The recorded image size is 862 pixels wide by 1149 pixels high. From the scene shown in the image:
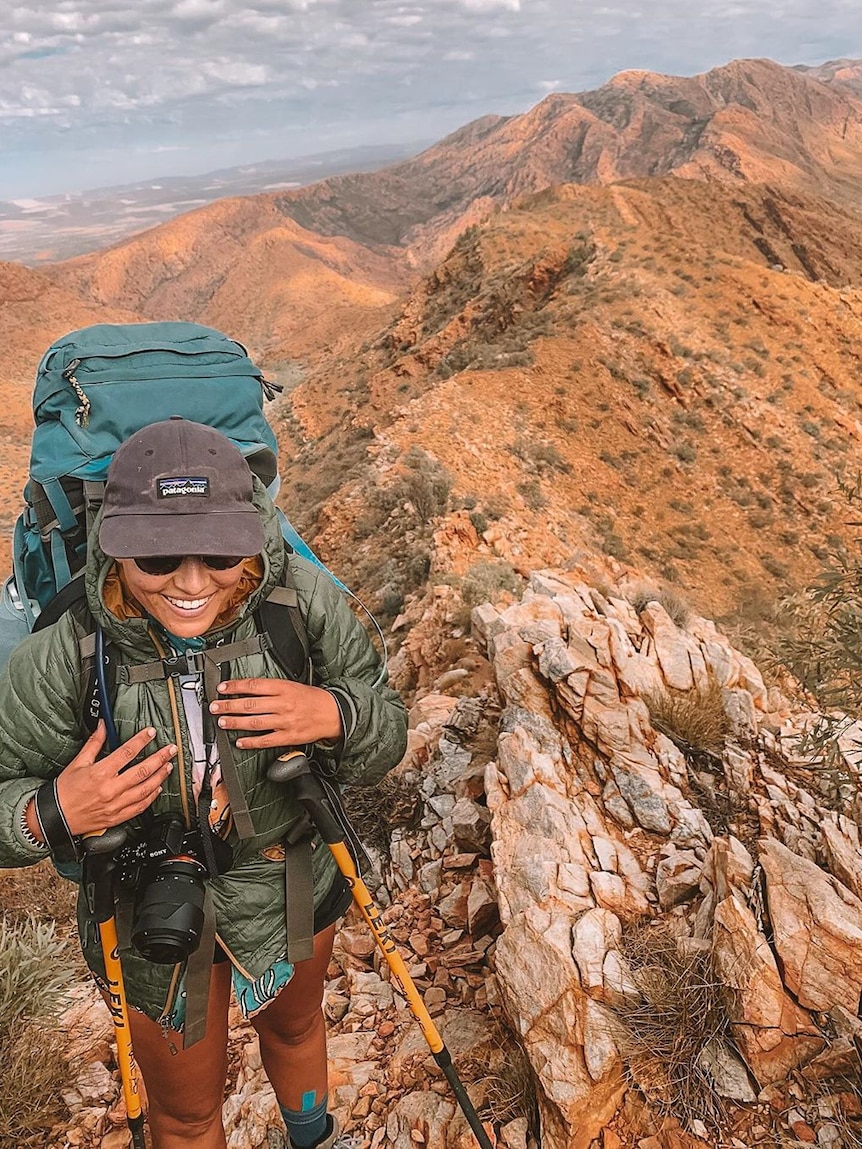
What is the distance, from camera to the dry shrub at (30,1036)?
272 centimetres

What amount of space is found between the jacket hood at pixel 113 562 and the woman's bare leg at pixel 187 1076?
3.34ft

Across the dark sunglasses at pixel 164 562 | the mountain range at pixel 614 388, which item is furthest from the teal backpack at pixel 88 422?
the mountain range at pixel 614 388

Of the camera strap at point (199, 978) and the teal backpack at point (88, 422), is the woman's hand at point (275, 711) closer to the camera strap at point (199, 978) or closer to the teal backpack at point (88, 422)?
the camera strap at point (199, 978)

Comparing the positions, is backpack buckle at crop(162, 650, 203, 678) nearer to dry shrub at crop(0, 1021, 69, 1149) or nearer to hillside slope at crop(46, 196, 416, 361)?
dry shrub at crop(0, 1021, 69, 1149)

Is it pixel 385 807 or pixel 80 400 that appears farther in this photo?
pixel 385 807

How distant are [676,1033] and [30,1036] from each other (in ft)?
8.46

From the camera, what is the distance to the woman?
1.57 metres

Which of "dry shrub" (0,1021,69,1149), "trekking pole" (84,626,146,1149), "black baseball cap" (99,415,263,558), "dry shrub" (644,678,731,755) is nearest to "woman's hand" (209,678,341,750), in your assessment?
"trekking pole" (84,626,146,1149)

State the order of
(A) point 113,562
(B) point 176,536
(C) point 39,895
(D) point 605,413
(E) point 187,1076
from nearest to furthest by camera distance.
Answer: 1. (B) point 176,536
2. (A) point 113,562
3. (E) point 187,1076
4. (C) point 39,895
5. (D) point 605,413

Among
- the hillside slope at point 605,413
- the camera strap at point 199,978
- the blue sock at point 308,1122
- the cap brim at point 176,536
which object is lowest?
the hillside slope at point 605,413

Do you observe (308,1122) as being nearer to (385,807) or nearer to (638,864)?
(638,864)

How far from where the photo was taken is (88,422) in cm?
184

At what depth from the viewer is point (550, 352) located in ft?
50.7

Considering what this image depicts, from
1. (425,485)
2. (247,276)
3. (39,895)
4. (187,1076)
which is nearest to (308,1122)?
(187,1076)
